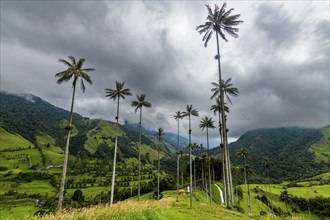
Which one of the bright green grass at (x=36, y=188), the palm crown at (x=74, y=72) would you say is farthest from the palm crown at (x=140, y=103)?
the bright green grass at (x=36, y=188)

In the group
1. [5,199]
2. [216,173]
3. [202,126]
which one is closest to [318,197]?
[216,173]

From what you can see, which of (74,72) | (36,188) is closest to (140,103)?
(74,72)

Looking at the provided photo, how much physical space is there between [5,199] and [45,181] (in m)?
54.4

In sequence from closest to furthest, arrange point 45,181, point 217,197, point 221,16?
point 221,16 < point 217,197 < point 45,181

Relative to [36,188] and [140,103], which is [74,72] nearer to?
[140,103]

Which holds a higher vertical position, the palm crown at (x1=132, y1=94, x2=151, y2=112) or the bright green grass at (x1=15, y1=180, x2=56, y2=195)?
the palm crown at (x1=132, y1=94, x2=151, y2=112)

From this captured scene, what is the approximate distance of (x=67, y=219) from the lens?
11719 mm

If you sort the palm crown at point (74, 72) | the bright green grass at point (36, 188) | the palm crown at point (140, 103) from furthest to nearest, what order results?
1. the bright green grass at point (36, 188)
2. the palm crown at point (140, 103)
3. the palm crown at point (74, 72)

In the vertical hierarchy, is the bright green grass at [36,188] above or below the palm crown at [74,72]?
below

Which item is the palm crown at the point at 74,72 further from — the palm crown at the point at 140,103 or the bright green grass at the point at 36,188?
the bright green grass at the point at 36,188

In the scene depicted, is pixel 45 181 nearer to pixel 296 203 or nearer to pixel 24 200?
pixel 24 200

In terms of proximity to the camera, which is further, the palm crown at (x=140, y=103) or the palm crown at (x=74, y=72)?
the palm crown at (x=140, y=103)

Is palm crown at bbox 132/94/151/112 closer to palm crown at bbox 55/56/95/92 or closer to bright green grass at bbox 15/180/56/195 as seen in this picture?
palm crown at bbox 55/56/95/92

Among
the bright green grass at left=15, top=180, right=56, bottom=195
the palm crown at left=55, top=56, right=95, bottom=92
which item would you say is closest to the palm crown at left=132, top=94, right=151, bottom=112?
the palm crown at left=55, top=56, right=95, bottom=92
